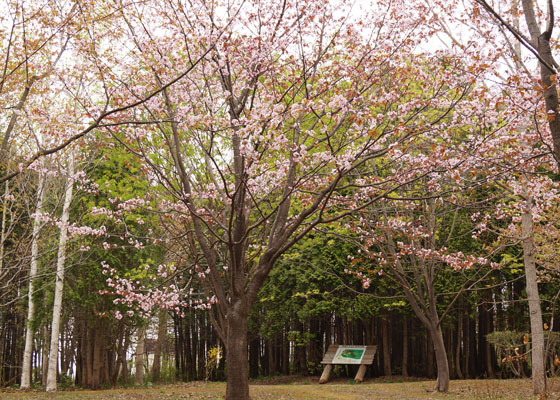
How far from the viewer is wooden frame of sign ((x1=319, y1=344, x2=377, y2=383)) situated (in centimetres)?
1675

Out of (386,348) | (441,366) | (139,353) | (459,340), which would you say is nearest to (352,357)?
(386,348)

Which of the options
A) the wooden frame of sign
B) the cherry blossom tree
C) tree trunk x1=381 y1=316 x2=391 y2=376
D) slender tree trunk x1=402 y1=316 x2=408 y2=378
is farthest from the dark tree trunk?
the cherry blossom tree

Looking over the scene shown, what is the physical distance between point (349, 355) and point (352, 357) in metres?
0.17

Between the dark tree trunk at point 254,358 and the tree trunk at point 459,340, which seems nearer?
the tree trunk at point 459,340

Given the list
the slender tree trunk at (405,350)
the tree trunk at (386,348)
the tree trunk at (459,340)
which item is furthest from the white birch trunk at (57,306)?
the tree trunk at (459,340)

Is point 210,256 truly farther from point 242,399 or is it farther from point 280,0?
point 280,0

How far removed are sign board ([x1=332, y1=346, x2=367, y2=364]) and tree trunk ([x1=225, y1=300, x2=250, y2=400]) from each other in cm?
1035

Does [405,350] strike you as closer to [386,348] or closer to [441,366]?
[386,348]

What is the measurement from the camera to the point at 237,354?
721cm

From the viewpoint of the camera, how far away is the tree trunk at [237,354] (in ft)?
23.5

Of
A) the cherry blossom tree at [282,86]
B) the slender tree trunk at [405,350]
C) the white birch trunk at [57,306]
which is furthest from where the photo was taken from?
the slender tree trunk at [405,350]

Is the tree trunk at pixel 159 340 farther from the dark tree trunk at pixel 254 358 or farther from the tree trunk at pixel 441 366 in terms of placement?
the tree trunk at pixel 441 366

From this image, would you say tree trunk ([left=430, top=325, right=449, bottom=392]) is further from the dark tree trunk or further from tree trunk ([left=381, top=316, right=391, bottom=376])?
the dark tree trunk

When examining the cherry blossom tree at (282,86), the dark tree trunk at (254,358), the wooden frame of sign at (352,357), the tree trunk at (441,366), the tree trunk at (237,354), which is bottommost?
the dark tree trunk at (254,358)
